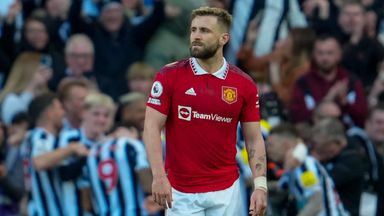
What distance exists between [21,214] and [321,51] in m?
3.98

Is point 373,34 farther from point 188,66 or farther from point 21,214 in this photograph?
point 188,66

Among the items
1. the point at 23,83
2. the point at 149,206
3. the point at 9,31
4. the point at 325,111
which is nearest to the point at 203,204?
the point at 149,206

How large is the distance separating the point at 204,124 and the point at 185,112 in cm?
16

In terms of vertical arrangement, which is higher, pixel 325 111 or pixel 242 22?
pixel 242 22

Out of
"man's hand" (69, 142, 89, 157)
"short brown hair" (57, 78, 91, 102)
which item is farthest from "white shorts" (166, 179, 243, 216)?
"short brown hair" (57, 78, 91, 102)

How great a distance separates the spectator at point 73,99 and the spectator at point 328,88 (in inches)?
92.3

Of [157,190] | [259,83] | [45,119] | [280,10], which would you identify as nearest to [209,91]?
[157,190]

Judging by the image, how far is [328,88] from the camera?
51.8 ft

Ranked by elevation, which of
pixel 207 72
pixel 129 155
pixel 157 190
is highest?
pixel 207 72

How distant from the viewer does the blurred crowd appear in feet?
43.1

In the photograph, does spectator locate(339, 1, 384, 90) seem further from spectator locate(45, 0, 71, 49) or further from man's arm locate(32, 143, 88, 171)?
man's arm locate(32, 143, 88, 171)

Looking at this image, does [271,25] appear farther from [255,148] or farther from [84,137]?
[255,148]

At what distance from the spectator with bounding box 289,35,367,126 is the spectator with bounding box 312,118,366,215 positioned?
2131 millimetres

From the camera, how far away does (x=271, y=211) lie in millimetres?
12961
